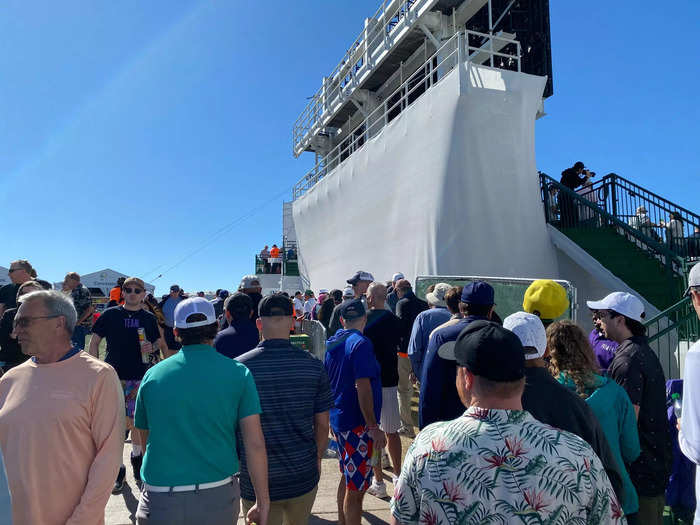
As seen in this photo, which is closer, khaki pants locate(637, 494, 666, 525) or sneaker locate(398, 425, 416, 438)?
khaki pants locate(637, 494, 666, 525)

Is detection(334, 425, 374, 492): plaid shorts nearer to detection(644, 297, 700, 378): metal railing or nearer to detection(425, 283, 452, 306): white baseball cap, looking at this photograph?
detection(425, 283, 452, 306): white baseball cap

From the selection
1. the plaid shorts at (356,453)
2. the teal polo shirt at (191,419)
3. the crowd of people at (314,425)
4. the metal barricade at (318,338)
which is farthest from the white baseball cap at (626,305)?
the metal barricade at (318,338)

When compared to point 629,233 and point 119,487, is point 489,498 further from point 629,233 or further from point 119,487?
point 629,233

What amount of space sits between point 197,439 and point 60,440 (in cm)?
60

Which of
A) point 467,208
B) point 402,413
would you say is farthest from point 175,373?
point 467,208

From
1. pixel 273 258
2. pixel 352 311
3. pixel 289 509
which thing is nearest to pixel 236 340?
pixel 352 311

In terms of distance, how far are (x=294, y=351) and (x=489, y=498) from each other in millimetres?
1548

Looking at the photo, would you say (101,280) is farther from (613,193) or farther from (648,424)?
(648,424)

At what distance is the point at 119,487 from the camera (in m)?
4.23

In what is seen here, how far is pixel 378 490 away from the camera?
429cm

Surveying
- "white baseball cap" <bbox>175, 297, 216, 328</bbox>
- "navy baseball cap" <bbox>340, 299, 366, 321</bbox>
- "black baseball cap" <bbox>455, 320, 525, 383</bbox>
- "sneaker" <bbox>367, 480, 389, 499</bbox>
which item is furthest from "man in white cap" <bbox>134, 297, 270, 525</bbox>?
"sneaker" <bbox>367, 480, 389, 499</bbox>

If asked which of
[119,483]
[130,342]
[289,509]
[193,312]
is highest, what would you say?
[193,312]

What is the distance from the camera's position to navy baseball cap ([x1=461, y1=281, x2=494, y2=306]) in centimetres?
296

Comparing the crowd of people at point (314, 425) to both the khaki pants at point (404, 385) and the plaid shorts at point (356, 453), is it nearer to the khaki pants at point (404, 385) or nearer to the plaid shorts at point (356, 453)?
the plaid shorts at point (356, 453)
